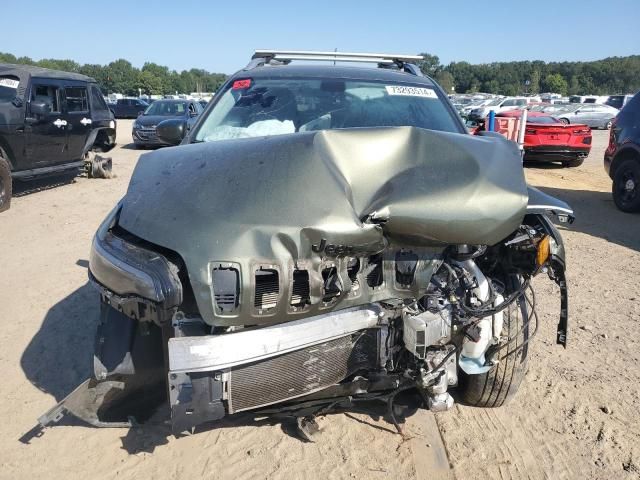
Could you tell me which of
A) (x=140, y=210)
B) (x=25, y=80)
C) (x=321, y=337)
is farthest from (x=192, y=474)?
(x=25, y=80)

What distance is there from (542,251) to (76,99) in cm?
982

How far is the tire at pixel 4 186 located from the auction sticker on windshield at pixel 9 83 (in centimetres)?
134

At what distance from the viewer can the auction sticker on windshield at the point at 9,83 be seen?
A: 8325mm

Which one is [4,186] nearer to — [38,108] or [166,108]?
[38,108]

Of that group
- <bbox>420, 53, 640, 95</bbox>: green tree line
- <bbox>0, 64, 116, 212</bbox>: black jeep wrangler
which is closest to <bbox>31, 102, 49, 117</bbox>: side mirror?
<bbox>0, 64, 116, 212</bbox>: black jeep wrangler

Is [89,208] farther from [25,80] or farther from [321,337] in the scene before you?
[321,337]

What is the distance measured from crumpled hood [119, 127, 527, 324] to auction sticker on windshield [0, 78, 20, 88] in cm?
755

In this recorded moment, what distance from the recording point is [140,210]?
235 centimetres

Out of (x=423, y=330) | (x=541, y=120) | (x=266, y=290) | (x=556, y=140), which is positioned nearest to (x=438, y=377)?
(x=423, y=330)

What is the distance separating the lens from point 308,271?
208 centimetres

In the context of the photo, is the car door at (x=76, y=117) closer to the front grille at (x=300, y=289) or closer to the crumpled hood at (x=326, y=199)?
the crumpled hood at (x=326, y=199)

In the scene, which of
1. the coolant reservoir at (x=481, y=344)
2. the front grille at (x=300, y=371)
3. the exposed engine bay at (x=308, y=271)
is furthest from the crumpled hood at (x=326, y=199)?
the coolant reservoir at (x=481, y=344)

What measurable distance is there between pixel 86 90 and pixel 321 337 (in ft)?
33.0

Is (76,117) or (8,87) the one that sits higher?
(8,87)
